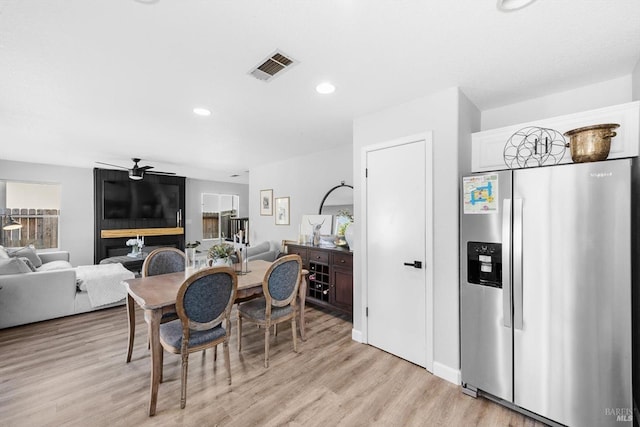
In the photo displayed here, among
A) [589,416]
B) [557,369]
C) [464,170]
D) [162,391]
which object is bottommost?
[162,391]

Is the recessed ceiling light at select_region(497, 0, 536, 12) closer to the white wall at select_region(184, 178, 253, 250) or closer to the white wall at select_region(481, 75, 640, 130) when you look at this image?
the white wall at select_region(481, 75, 640, 130)

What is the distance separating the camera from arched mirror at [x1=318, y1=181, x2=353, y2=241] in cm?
402

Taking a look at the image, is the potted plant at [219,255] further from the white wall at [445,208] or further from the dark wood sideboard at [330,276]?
the white wall at [445,208]

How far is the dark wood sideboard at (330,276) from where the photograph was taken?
342 cm

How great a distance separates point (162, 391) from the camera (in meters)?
2.12

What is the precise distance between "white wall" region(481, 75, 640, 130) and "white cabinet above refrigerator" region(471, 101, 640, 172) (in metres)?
0.44

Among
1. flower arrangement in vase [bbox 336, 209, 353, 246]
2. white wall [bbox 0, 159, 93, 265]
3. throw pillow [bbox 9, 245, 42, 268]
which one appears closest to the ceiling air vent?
flower arrangement in vase [bbox 336, 209, 353, 246]

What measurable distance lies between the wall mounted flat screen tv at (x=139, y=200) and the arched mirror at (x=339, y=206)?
5.02 meters

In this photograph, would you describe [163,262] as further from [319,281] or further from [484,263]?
[484,263]

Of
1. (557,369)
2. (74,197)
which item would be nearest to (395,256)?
(557,369)

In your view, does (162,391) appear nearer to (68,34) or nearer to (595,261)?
(68,34)

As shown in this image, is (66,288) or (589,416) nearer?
(589,416)

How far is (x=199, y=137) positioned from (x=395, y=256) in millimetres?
3169

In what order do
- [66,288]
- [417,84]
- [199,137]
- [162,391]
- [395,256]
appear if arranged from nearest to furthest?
[162,391] < [417,84] < [395,256] < [66,288] < [199,137]
